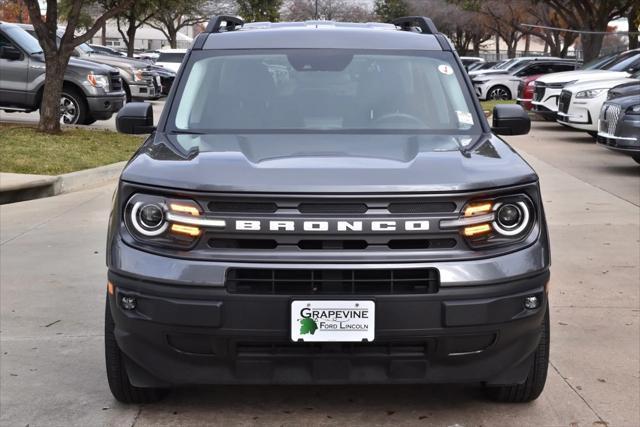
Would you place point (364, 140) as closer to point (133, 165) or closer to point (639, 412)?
point (133, 165)

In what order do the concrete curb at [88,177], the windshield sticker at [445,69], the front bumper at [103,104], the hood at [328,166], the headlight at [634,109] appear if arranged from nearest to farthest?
1. the hood at [328,166]
2. the windshield sticker at [445,69]
3. the concrete curb at [88,177]
4. the headlight at [634,109]
5. the front bumper at [103,104]

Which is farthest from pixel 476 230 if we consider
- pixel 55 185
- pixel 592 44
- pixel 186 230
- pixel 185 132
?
pixel 592 44

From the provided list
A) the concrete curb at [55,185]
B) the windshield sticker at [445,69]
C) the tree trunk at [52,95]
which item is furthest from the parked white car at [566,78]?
the windshield sticker at [445,69]

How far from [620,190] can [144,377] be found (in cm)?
863

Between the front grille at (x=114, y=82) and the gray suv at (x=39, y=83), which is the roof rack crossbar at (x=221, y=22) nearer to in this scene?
the gray suv at (x=39, y=83)

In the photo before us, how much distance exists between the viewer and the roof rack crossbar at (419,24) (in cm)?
559

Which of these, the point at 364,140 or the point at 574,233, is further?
the point at 574,233

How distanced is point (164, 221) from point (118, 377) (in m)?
0.88

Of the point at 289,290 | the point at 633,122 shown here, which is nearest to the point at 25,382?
the point at 289,290

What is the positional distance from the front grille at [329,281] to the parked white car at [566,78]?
15.1 meters

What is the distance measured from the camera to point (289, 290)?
3641 mm

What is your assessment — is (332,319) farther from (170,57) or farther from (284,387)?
(170,57)

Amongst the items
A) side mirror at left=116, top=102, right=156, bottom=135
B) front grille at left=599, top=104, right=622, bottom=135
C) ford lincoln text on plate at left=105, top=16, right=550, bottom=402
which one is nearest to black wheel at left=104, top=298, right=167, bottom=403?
ford lincoln text on plate at left=105, top=16, right=550, bottom=402

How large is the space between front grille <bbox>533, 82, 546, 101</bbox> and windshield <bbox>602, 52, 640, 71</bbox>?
134 centimetres
